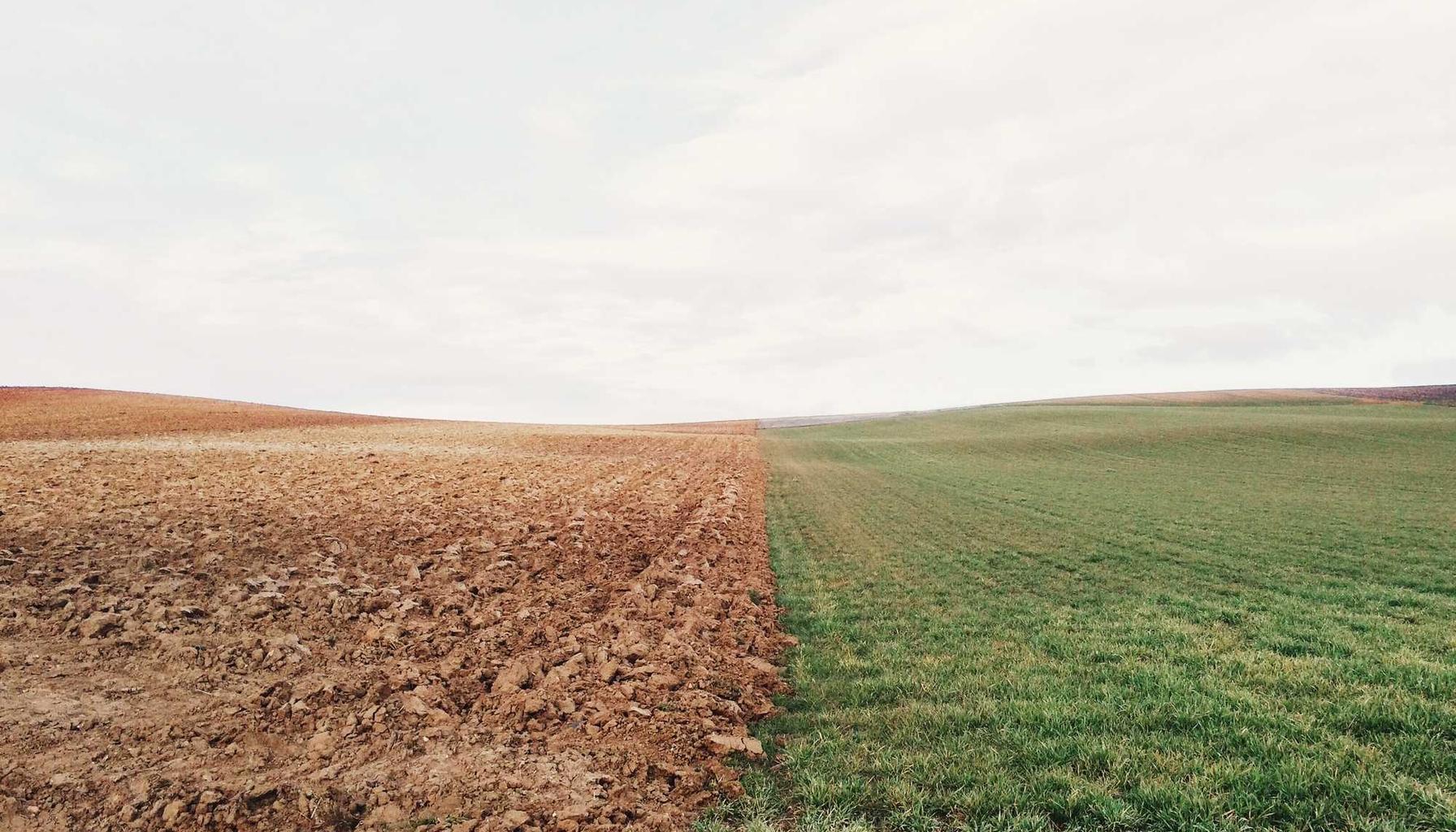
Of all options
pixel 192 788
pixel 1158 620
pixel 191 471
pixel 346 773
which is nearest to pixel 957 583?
pixel 1158 620

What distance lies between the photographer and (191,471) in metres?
20.6

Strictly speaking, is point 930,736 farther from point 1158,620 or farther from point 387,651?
point 387,651

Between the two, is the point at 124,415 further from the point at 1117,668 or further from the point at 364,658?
the point at 1117,668

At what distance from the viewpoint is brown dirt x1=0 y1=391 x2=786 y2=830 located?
5.50 m

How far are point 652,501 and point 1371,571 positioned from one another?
16261mm

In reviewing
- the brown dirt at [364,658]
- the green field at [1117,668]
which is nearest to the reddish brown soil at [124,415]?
the brown dirt at [364,658]

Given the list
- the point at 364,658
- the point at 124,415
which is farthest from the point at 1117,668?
the point at 124,415

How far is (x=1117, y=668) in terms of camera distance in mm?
7785

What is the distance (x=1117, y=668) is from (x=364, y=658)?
8941mm

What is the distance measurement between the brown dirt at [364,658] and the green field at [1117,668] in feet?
3.70

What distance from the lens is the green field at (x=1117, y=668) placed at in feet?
16.7

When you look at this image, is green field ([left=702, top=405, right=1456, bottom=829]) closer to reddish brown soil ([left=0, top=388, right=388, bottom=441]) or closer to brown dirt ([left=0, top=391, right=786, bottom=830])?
brown dirt ([left=0, top=391, right=786, bottom=830])

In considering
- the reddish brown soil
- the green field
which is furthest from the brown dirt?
the reddish brown soil

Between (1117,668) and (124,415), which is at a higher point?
(124,415)
